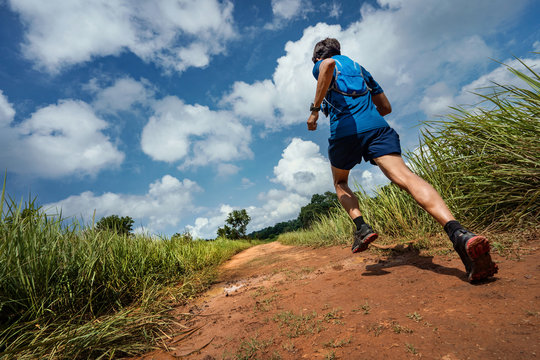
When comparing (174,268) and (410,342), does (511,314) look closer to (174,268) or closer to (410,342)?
(410,342)

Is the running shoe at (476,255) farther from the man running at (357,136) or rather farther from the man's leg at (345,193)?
the man's leg at (345,193)

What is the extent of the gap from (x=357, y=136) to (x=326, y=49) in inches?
41.1

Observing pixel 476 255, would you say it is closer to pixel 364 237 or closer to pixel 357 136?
pixel 364 237

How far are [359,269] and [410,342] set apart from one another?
1.33 metres

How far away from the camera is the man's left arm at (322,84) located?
2082 millimetres

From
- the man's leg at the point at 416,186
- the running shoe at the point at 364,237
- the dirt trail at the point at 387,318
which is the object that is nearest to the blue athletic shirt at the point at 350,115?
the man's leg at the point at 416,186

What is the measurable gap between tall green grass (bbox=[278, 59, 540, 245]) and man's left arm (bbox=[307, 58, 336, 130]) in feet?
5.20

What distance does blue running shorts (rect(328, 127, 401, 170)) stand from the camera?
6.72 ft

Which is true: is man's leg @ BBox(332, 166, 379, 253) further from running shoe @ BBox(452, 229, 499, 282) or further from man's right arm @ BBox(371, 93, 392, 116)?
man's right arm @ BBox(371, 93, 392, 116)

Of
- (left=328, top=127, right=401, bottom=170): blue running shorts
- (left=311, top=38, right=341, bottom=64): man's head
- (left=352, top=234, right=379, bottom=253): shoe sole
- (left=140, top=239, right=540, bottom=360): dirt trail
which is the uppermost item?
(left=311, top=38, right=341, bottom=64): man's head

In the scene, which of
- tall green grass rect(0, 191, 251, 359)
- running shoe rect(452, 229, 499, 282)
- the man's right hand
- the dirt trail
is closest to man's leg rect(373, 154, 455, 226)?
running shoe rect(452, 229, 499, 282)

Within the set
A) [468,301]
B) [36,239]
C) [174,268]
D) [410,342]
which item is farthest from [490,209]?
[36,239]

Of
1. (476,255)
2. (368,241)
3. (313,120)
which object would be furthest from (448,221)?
(313,120)

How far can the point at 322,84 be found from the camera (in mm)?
2154
